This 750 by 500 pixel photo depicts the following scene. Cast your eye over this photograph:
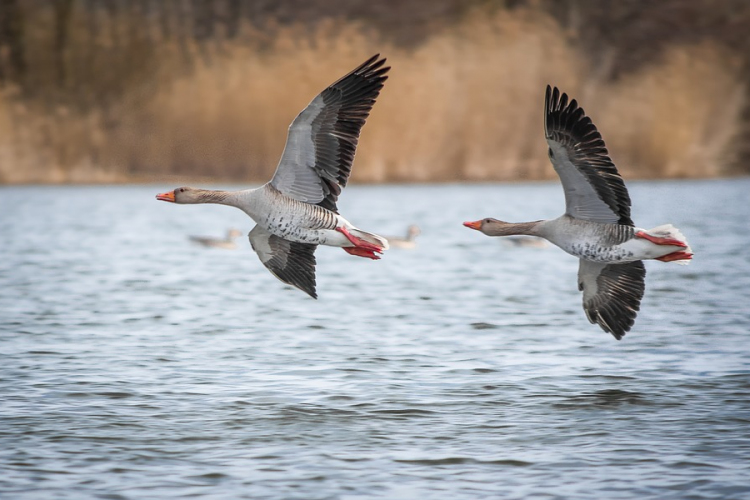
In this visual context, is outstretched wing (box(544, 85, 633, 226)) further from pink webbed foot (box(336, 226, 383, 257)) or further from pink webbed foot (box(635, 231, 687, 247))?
pink webbed foot (box(336, 226, 383, 257))

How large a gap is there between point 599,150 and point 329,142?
277 centimetres

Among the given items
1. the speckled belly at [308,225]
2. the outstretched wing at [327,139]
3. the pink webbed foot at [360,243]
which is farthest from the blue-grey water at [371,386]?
the outstretched wing at [327,139]

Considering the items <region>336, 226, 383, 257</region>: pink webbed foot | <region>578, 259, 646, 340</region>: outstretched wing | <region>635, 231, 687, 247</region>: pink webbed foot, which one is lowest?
<region>578, 259, 646, 340</region>: outstretched wing

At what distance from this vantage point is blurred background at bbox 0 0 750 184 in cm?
7775

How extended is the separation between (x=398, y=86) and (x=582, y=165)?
67.8 meters

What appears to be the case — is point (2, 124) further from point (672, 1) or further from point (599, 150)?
point (599, 150)

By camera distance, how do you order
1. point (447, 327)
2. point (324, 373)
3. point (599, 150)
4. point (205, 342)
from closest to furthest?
point (599, 150) → point (324, 373) → point (205, 342) → point (447, 327)

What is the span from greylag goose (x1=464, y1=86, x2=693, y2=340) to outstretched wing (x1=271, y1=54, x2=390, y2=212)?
5.13 feet

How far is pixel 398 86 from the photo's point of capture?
79.1 m

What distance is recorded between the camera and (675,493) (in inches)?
440

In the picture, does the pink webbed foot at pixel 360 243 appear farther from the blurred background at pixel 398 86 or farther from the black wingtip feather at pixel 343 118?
the blurred background at pixel 398 86

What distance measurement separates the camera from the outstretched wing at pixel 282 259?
44.4 ft

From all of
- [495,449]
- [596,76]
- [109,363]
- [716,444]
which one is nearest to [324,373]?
[109,363]

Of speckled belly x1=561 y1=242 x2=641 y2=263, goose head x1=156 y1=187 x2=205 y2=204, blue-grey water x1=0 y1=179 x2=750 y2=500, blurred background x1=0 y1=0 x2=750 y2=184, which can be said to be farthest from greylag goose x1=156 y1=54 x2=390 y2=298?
blurred background x1=0 y1=0 x2=750 y2=184
